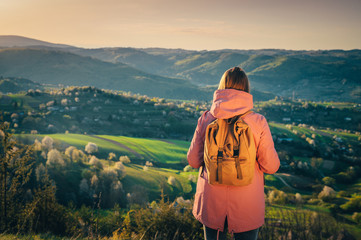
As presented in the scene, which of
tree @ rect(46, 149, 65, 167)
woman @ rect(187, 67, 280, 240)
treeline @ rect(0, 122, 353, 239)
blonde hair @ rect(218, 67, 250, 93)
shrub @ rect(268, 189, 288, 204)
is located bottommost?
shrub @ rect(268, 189, 288, 204)

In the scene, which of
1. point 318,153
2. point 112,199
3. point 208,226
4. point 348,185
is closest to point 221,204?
point 208,226

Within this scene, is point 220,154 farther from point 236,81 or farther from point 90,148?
point 90,148

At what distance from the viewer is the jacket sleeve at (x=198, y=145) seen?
382 cm

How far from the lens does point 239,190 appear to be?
11.5 ft

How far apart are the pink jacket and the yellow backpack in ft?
0.52

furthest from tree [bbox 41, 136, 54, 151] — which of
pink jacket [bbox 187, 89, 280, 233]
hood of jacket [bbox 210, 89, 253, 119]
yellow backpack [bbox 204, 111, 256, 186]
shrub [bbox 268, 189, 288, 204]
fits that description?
hood of jacket [bbox 210, 89, 253, 119]

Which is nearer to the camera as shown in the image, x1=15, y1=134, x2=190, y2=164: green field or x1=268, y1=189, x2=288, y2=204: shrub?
x1=268, y1=189, x2=288, y2=204: shrub

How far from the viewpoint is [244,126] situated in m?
3.35

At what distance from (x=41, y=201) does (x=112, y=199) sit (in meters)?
11.1

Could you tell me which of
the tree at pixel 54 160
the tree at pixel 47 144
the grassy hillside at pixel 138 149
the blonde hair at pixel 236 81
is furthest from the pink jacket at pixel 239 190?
the grassy hillside at pixel 138 149

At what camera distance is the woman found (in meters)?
3.42

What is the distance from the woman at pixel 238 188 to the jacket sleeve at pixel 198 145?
0.14 metres

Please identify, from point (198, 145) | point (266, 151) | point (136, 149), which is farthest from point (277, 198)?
point (136, 149)

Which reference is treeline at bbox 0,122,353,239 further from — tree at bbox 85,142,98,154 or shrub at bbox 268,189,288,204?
tree at bbox 85,142,98,154
